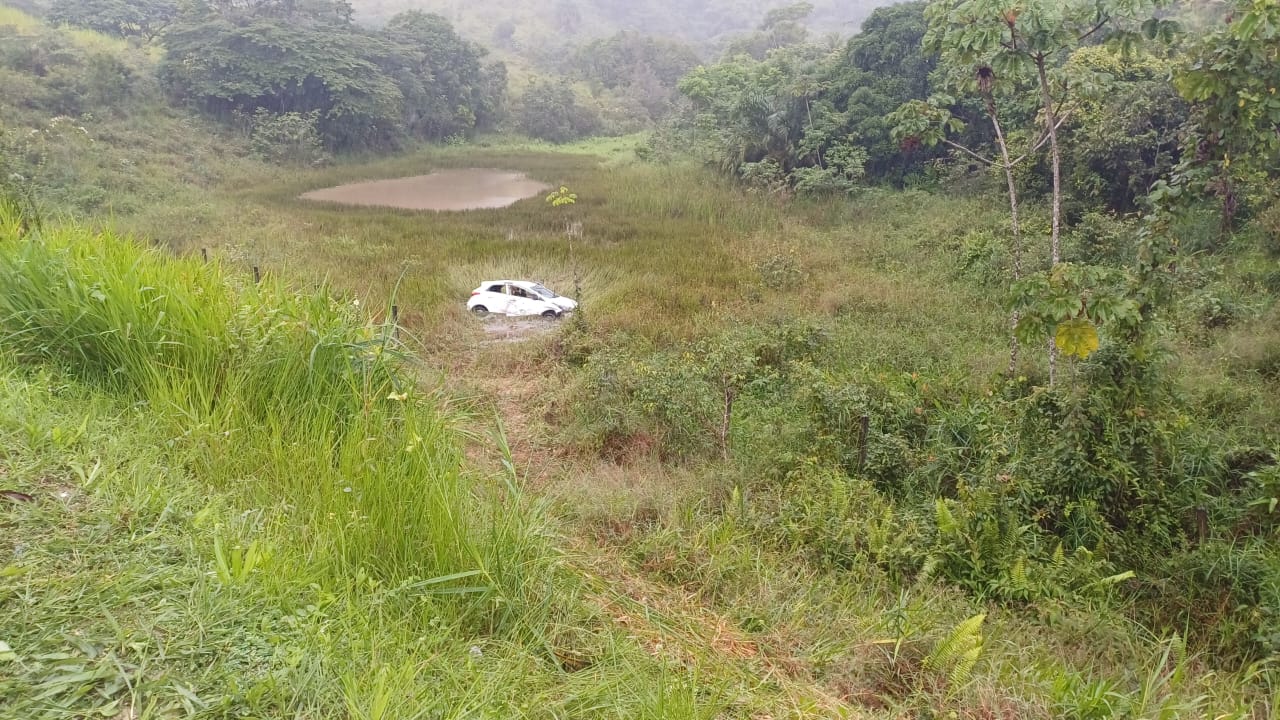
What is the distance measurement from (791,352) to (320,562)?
5.74 m

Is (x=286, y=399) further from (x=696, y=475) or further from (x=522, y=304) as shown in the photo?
(x=522, y=304)

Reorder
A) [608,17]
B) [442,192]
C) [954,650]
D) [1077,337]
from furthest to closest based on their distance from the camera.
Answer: [608,17], [442,192], [1077,337], [954,650]

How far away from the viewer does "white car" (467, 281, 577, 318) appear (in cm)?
938

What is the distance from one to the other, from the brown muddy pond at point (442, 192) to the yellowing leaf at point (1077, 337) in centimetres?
1568

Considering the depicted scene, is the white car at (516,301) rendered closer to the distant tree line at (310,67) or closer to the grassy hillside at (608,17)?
the distant tree line at (310,67)

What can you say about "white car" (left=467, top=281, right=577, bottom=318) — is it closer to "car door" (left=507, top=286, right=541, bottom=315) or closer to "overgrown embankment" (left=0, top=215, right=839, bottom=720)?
"car door" (left=507, top=286, right=541, bottom=315)

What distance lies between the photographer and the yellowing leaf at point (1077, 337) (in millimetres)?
3270

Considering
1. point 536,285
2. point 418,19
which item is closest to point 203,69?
point 418,19

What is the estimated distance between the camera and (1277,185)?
9.45 m

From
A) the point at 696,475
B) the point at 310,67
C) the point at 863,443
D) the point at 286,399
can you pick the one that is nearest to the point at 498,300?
the point at 696,475

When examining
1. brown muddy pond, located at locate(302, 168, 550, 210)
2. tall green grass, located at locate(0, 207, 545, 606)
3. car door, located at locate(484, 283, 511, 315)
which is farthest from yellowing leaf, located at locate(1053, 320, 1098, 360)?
brown muddy pond, located at locate(302, 168, 550, 210)

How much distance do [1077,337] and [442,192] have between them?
1931 centimetres

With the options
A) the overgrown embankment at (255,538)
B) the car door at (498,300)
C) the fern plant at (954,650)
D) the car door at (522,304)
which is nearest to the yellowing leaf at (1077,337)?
the fern plant at (954,650)

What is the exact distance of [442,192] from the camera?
65.8ft
